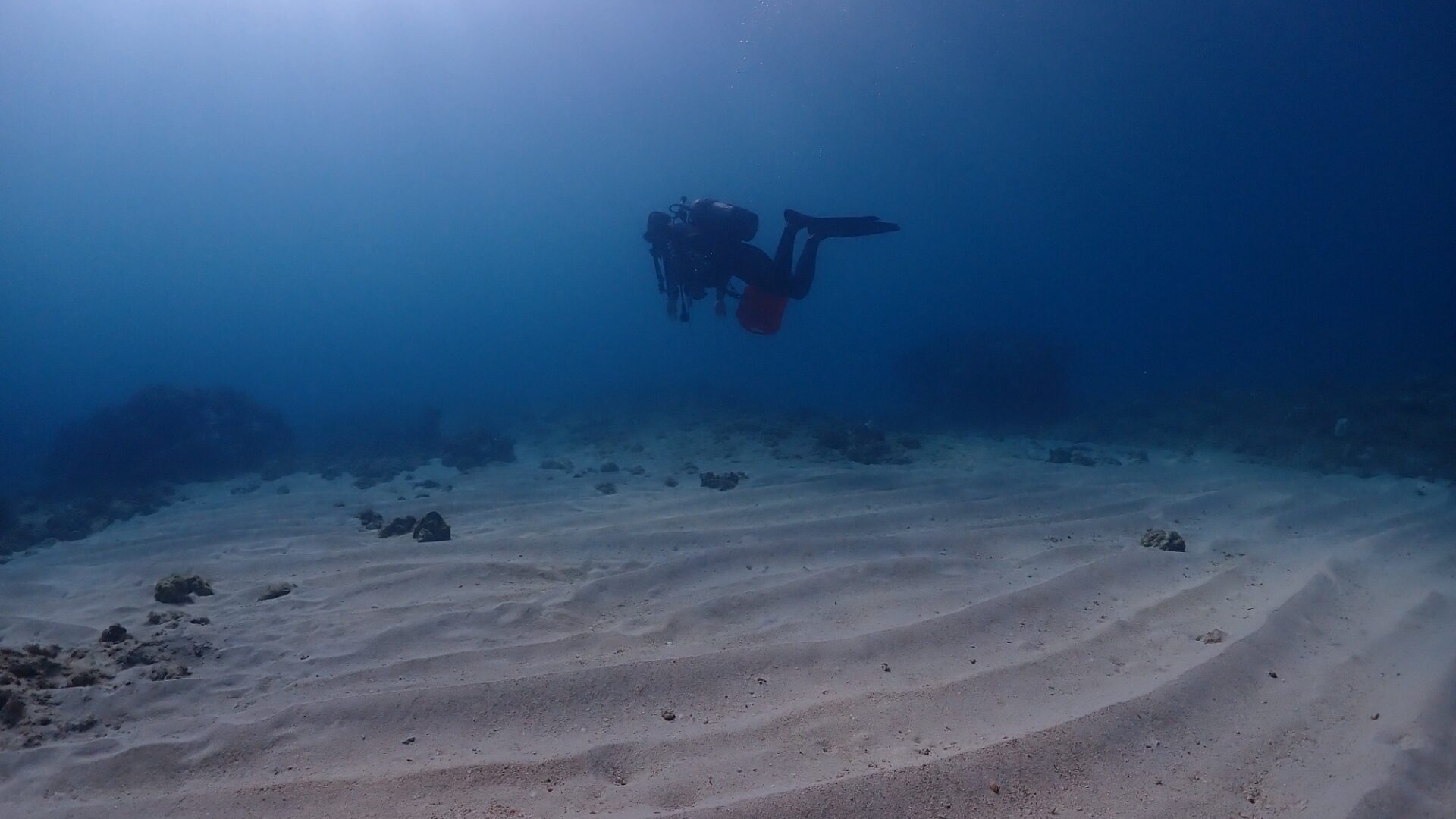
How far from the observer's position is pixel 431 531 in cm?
595

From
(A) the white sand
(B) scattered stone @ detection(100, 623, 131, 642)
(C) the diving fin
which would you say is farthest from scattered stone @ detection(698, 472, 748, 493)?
(B) scattered stone @ detection(100, 623, 131, 642)

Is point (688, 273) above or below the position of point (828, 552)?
above

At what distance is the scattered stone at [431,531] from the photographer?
591 cm

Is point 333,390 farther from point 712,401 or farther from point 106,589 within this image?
point 106,589

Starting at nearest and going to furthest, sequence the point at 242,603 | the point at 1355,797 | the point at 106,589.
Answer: the point at 1355,797 < the point at 242,603 < the point at 106,589

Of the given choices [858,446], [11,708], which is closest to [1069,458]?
[858,446]

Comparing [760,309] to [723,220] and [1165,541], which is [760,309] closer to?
[723,220]

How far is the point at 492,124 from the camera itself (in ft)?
282

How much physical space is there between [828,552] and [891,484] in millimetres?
2539

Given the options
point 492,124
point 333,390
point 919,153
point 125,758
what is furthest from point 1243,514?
point 492,124

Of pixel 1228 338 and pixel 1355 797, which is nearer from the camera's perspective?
pixel 1355 797

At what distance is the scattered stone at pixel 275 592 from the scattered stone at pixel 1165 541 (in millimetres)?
6606

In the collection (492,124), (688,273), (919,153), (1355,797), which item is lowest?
(1355,797)

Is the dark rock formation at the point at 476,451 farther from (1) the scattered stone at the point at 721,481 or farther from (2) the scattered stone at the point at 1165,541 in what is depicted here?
(2) the scattered stone at the point at 1165,541
